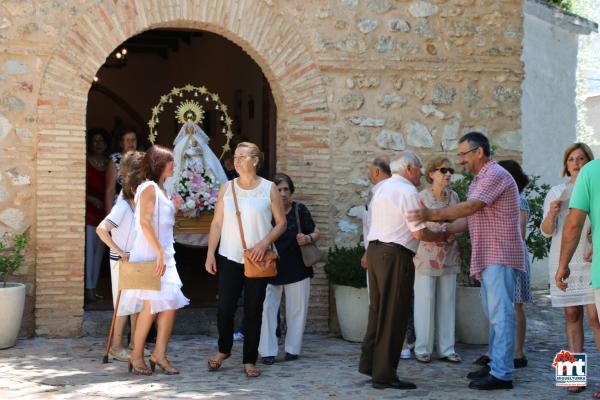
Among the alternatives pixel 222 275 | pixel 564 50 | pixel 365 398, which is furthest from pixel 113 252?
pixel 564 50

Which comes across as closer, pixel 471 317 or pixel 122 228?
pixel 122 228

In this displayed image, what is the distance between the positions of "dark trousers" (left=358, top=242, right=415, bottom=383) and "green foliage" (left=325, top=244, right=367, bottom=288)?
1752 mm

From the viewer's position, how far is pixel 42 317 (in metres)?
8.20

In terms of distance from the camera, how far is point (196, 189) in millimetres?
8656

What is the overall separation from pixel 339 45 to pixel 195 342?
3081 millimetres

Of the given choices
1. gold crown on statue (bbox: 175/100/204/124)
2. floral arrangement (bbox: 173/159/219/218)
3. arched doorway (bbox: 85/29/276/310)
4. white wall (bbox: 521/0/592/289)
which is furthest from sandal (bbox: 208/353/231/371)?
white wall (bbox: 521/0/592/289)

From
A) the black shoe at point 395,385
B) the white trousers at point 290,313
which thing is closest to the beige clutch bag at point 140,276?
the white trousers at point 290,313

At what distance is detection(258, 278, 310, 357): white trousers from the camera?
24.6 feet

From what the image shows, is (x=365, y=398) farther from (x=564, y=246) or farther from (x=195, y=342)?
(x=195, y=342)

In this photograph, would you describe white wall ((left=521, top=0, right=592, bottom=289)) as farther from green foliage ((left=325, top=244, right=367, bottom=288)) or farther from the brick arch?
the brick arch

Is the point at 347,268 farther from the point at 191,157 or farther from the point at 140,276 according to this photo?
the point at 140,276

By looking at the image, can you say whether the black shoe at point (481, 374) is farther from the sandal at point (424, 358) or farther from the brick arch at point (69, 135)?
the brick arch at point (69, 135)

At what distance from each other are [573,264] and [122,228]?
10.9 feet

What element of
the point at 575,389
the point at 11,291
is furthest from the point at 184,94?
the point at 575,389
